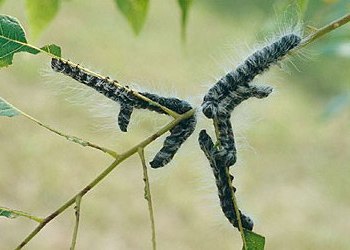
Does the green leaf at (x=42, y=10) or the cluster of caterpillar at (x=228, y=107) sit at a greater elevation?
the green leaf at (x=42, y=10)

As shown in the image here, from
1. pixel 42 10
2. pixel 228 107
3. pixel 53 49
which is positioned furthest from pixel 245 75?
pixel 42 10

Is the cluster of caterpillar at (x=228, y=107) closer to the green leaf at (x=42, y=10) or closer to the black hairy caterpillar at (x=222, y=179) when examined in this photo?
the black hairy caterpillar at (x=222, y=179)

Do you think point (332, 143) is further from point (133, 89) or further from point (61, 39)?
point (133, 89)

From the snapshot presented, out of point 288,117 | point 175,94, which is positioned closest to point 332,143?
point 288,117

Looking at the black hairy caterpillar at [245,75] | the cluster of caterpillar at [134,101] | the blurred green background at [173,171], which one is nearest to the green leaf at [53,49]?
the cluster of caterpillar at [134,101]

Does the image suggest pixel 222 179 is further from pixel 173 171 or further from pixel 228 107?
pixel 173 171
